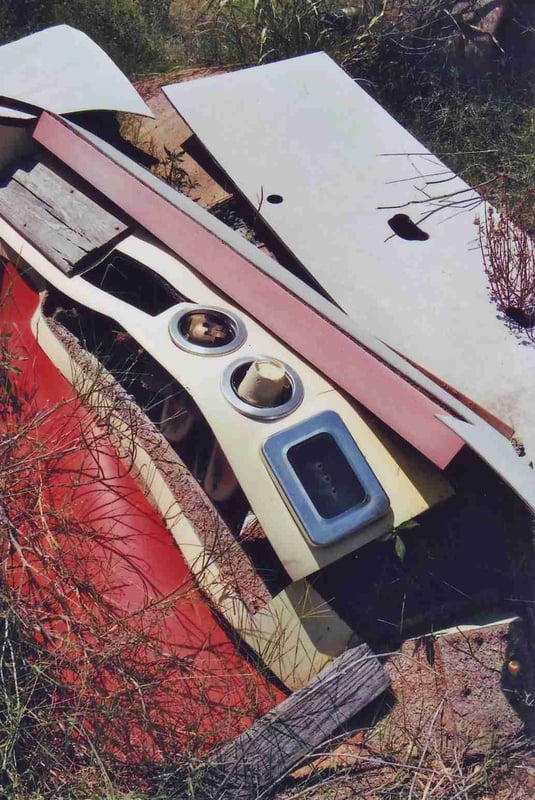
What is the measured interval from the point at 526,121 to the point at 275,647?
4.27m

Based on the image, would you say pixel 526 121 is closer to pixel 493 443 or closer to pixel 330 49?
pixel 330 49

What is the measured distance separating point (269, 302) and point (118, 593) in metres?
1.10

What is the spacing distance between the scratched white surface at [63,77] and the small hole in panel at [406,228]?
1286 millimetres

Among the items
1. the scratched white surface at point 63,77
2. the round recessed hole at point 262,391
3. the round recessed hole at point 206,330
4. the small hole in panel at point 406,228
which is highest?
the scratched white surface at point 63,77

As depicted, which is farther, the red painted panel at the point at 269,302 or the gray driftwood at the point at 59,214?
the gray driftwood at the point at 59,214

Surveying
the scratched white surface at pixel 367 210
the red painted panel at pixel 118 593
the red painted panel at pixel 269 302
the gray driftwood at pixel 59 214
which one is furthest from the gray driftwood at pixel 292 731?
the gray driftwood at pixel 59 214

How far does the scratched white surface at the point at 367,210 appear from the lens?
9.97 feet

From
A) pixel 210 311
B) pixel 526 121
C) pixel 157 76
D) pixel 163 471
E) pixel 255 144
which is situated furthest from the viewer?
pixel 157 76

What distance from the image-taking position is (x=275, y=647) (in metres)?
2.11

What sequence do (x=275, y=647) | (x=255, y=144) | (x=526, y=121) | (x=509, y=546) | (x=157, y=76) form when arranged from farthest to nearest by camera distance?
(x=157, y=76) < (x=526, y=121) < (x=255, y=144) < (x=509, y=546) < (x=275, y=647)

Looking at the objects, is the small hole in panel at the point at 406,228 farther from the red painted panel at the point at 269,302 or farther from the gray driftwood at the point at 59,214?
the gray driftwood at the point at 59,214

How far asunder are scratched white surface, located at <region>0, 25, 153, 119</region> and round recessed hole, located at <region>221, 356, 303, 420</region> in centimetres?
166

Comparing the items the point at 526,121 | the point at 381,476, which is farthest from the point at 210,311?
Answer: the point at 526,121

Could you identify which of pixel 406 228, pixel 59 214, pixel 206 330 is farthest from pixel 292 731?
pixel 406 228
